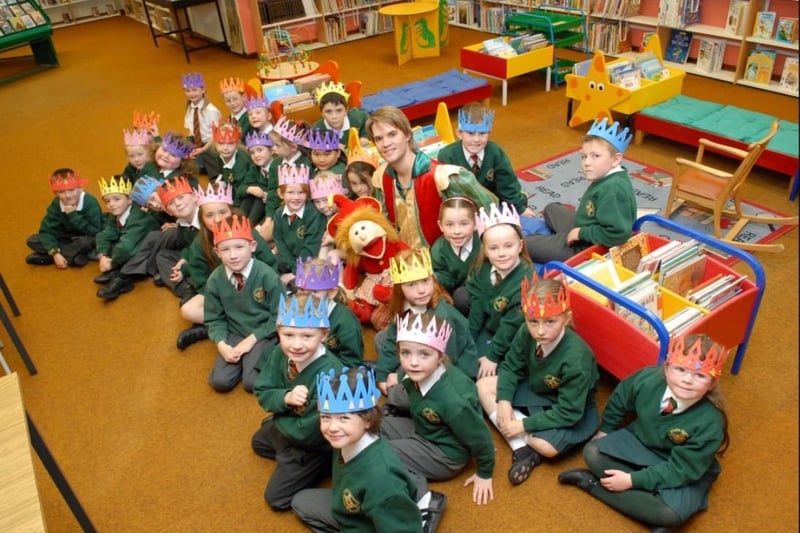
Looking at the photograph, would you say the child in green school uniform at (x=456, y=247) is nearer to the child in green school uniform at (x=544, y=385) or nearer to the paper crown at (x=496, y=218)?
the paper crown at (x=496, y=218)

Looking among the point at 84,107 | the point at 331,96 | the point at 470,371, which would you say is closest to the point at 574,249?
the point at 470,371

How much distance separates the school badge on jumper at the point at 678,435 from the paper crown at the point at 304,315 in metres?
1.35

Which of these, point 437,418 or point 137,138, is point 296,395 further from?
point 137,138

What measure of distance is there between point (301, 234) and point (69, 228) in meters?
1.97

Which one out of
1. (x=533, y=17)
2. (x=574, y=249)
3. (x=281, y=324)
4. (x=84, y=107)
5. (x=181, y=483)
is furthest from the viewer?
(x=84, y=107)

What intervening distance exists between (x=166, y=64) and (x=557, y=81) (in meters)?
5.63

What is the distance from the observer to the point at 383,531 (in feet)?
6.77

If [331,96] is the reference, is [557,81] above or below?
below

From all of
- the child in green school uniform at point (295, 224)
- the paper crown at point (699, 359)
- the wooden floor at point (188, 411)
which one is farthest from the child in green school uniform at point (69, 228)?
the paper crown at point (699, 359)

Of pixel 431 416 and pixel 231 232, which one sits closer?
pixel 431 416

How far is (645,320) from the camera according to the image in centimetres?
265

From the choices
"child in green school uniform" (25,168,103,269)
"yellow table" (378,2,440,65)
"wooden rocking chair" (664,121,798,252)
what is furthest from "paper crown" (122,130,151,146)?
"yellow table" (378,2,440,65)

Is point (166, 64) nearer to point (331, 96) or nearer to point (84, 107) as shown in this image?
point (84, 107)

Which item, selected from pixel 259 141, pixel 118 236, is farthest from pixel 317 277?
pixel 118 236
